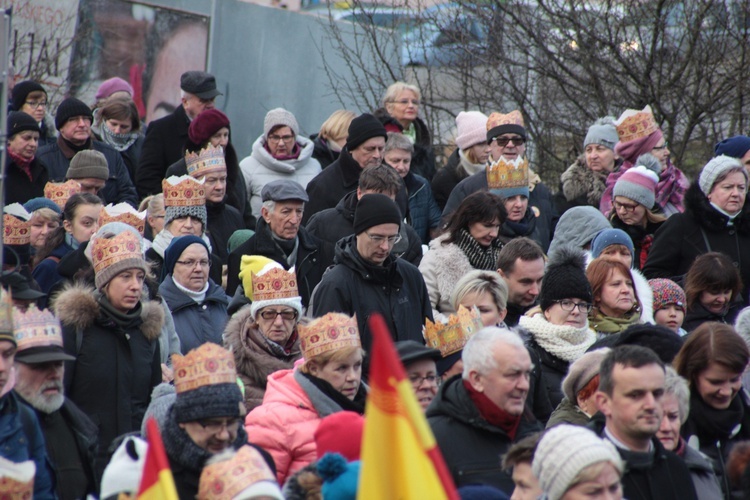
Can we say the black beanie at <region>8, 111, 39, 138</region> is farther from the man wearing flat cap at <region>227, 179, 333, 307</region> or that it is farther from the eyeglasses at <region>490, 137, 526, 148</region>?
the eyeglasses at <region>490, 137, 526, 148</region>

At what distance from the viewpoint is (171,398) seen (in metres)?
5.84

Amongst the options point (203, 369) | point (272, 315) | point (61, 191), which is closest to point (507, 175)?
point (272, 315)

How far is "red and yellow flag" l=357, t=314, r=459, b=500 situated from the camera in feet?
12.9

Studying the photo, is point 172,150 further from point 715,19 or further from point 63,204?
point 715,19

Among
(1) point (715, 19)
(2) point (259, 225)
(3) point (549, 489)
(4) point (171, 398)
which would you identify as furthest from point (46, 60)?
(3) point (549, 489)

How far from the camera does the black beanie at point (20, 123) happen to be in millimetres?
10305

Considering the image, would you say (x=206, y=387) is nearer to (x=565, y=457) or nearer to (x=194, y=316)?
(x=565, y=457)

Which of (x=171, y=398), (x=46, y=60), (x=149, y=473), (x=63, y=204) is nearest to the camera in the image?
(x=149, y=473)

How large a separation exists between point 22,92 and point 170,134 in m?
1.41

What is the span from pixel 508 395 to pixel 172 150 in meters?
5.53

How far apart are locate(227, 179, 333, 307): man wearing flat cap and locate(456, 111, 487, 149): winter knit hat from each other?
7.89 feet

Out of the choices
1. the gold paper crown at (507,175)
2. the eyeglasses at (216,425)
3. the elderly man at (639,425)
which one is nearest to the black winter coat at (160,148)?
the gold paper crown at (507,175)

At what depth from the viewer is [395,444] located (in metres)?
3.96

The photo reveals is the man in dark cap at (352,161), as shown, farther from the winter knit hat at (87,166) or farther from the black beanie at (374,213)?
the black beanie at (374,213)
